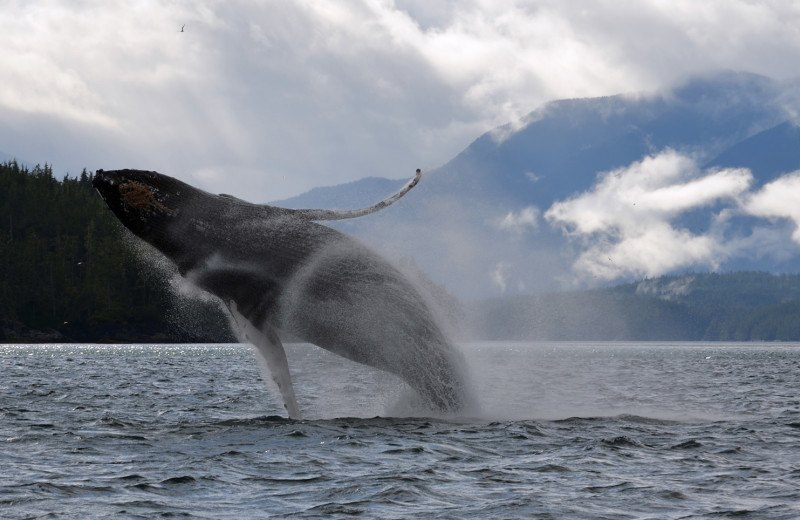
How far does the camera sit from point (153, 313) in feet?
434

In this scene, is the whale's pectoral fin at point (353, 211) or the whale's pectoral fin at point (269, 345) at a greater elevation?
the whale's pectoral fin at point (353, 211)

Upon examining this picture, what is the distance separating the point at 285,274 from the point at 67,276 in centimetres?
12723

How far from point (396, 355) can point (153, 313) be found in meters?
123

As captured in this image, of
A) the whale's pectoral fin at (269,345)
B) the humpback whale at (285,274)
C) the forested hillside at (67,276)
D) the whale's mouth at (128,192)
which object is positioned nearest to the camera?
the whale's mouth at (128,192)

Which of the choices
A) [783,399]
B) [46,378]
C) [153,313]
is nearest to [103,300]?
[153,313]

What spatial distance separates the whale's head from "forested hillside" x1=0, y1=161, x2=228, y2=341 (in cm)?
10894

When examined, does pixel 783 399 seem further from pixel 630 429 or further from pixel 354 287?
pixel 354 287

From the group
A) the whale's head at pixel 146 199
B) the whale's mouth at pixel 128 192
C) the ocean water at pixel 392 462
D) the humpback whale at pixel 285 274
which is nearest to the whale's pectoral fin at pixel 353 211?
the humpback whale at pixel 285 274

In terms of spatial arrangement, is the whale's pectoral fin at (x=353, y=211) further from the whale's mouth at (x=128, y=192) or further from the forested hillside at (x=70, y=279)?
the forested hillside at (x=70, y=279)

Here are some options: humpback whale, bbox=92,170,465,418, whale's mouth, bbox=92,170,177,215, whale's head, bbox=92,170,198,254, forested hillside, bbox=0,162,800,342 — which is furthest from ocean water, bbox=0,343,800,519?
forested hillside, bbox=0,162,800,342

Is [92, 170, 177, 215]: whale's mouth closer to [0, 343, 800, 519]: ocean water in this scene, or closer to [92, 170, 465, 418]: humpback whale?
[92, 170, 465, 418]: humpback whale

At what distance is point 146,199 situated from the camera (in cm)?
1396

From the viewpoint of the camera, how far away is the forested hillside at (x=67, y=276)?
408ft

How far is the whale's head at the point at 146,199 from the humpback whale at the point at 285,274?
15 millimetres
